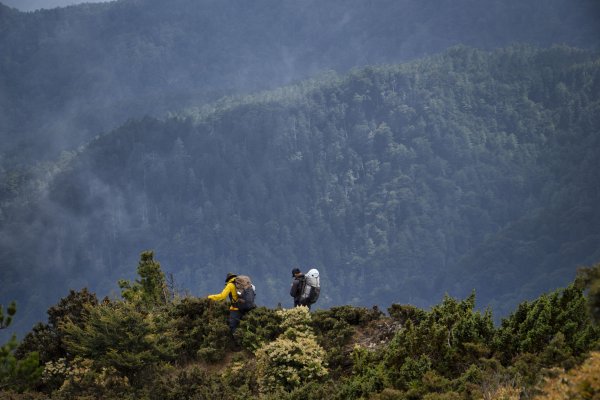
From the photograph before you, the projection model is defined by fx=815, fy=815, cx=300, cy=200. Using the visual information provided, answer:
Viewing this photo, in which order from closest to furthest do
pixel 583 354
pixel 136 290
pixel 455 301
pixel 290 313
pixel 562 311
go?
1. pixel 583 354
2. pixel 562 311
3. pixel 455 301
4. pixel 290 313
5. pixel 136 290

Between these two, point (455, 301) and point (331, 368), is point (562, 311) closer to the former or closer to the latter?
point (455, 301)

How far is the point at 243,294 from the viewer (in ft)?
60.3

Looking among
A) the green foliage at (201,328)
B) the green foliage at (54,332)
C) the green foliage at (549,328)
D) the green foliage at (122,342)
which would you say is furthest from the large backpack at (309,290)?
the green foliage at (549,328)

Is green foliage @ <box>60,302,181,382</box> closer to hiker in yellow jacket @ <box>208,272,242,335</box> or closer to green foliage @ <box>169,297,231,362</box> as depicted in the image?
green foliage @ <box>169,297,231,362</box>

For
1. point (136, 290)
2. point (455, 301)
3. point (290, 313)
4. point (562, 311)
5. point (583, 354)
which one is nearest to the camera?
point (583, 354)

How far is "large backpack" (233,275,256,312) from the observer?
1830 cm

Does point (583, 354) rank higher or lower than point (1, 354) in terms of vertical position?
lower

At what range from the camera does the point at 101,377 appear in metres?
16.3

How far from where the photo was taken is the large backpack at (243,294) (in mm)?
18297

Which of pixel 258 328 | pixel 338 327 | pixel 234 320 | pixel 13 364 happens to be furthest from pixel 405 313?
pixel 13 364

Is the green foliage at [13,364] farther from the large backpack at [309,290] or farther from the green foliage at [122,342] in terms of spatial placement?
the large backpack at [309,290]

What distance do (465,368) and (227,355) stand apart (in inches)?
234

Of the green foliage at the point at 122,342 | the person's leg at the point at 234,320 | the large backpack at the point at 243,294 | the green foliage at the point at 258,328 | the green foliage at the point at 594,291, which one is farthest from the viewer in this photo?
the large backpack at the point at 243,294

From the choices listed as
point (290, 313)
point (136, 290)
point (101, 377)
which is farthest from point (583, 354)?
point (136, 290)
